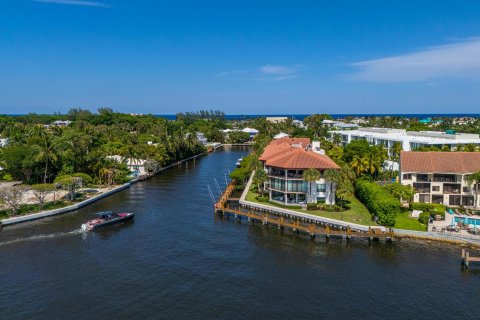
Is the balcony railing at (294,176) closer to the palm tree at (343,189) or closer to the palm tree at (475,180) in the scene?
the palm tree at (343,189)

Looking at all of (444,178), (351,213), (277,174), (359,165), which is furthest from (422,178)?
(277,174)

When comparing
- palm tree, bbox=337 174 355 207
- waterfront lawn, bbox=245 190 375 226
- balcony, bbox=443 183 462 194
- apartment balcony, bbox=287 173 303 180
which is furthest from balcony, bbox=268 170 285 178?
balcony, bbox=443 183 462 194

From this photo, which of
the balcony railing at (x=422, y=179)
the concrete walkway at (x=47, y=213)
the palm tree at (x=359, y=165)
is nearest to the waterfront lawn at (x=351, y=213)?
the palm tree at (x=359, y=165)

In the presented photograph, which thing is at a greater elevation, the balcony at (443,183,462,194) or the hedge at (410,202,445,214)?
the balcony at (443,183,462,194)

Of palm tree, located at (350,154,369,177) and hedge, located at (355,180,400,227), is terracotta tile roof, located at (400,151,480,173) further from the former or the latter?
palm tree, located at (350,154,369,177)

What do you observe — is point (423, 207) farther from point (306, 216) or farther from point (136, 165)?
point (136, 165)

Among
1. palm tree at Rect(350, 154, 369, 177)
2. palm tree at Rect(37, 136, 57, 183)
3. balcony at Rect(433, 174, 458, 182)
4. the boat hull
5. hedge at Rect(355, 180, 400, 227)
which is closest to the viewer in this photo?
hedge at Rect(355, 180, 400, 227)

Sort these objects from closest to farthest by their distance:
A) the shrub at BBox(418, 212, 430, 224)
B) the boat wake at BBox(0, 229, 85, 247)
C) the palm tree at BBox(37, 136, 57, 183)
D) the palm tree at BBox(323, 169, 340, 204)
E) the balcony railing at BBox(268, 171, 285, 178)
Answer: the boat wake at BBox(0, 229, 85, 247), the shrub at BBox(418, 212, 430, 224), the palm tree at BBox(323, 169, 340, 204), the balcony railing at BBox(268, 171, 285, 178), the palm tree at BBox(37, 136, 57, 183)
